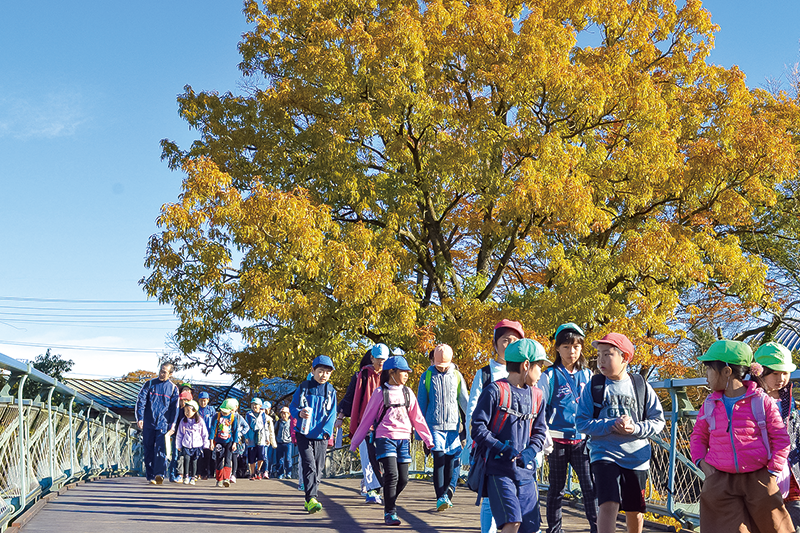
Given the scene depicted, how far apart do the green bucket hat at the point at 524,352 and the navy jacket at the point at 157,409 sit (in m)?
8.18

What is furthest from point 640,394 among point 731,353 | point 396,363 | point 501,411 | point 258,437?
point 258,437

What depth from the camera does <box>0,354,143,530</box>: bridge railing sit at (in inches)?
245

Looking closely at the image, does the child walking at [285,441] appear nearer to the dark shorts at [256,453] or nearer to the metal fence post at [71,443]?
the dark shorts at [256,453]

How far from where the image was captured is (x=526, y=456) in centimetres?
495

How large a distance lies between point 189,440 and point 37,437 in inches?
241

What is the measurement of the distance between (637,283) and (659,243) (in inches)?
45.8

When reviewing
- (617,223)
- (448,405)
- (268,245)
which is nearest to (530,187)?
(617,223)

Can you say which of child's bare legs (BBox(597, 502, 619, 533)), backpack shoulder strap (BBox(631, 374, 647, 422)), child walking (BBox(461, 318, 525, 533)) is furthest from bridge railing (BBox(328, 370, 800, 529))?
child's bare legs (BBox(597, 502, 619, 533))

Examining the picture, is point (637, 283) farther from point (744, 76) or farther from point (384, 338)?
point (744, 76)

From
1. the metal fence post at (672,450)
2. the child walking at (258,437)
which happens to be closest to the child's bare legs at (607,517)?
the metal fence post at (672,450)

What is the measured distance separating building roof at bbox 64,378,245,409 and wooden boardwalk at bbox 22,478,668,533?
1118 inches

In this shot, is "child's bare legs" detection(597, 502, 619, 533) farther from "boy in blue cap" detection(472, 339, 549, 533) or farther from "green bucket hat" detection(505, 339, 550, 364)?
"green bucket hat" detection(505, 339, 550, 364)

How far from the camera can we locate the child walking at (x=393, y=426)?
25.0 ft

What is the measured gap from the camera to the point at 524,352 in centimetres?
507
